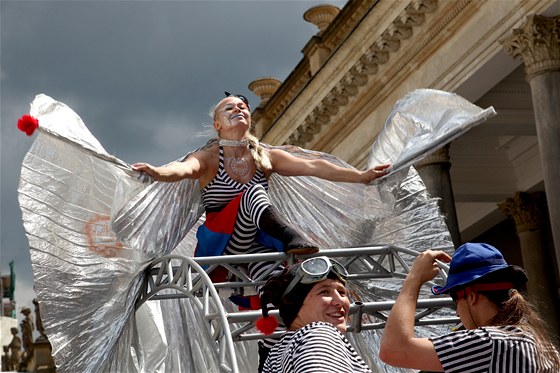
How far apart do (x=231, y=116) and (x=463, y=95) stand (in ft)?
33.2

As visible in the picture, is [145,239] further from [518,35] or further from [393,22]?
[393,22]

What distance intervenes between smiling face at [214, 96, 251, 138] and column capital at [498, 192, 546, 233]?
14.9m

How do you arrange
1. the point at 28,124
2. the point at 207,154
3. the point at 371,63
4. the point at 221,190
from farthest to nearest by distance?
1. the point at 371,63
2. the point at 207,154
3. the point at 221,190
4. the point at 28,124

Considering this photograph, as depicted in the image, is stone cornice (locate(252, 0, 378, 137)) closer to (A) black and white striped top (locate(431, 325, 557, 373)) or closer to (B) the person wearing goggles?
(B) the person wearing goggles

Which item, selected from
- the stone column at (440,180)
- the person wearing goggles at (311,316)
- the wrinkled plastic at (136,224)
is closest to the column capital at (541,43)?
the stone column at (440,180)

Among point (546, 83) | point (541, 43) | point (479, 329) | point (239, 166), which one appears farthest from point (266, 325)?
point (541, 43)

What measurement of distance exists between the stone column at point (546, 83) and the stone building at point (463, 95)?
1 cm

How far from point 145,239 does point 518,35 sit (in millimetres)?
8645

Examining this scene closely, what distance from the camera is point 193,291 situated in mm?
4734

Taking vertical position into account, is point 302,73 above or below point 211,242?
above

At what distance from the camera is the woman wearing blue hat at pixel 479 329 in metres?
2.86

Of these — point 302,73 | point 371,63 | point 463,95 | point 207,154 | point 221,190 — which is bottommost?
point 221,190

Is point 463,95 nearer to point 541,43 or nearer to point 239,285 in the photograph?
point 541,43

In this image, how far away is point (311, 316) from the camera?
333 cm
